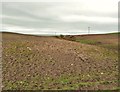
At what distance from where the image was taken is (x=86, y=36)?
3141cm

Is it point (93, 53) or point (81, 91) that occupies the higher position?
point (93, 53)

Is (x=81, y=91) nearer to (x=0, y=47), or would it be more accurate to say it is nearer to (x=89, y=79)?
(x=89, y=79)

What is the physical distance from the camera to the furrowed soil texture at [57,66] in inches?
568

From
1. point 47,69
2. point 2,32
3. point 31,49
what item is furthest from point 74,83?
point 2,32

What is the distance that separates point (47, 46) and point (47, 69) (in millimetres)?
5192

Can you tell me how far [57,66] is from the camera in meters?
17.6

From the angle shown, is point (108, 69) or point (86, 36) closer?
point (108, 69)

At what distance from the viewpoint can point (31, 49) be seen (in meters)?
20.8

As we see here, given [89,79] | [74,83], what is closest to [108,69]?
[89,79]

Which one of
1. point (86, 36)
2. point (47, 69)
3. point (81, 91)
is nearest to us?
point (81, 91)

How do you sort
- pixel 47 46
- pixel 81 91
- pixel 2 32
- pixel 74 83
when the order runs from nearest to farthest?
pixel 81 91
pixel 74 83
pixel 47 46
pixel 2 32

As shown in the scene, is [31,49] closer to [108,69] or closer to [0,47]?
[0,47]

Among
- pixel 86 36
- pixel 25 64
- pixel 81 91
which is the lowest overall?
pixel 81 91

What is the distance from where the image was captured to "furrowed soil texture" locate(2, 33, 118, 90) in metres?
14.4
